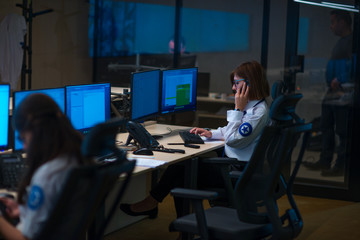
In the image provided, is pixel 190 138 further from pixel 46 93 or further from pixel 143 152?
pixel 46 93

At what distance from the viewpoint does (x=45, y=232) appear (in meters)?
1.97

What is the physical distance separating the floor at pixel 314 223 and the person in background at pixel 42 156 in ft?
7.18

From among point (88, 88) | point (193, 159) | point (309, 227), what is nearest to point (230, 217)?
point (193, 159)

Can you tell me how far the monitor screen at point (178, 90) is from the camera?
4324 millimetres

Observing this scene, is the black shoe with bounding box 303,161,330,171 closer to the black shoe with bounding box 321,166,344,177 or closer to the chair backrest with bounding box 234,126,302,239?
the black shoe with bounding box 321,166,344,177

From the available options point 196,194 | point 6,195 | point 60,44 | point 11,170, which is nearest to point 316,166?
point 196,194

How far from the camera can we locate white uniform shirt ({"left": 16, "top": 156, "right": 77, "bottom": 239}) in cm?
202

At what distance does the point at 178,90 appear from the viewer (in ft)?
14.6

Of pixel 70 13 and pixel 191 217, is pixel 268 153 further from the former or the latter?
pixel 70 13

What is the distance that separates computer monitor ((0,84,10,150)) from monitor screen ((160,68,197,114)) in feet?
4.63

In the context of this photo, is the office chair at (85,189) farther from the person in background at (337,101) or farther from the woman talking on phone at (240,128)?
the person in background at (337,101)

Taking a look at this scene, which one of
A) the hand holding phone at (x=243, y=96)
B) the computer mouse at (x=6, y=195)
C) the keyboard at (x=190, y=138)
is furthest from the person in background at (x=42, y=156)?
the keyboard at (x=190, y=138)

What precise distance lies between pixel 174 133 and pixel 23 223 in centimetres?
253

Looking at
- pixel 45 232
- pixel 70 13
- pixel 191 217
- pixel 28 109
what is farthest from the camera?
pixel 70 13
